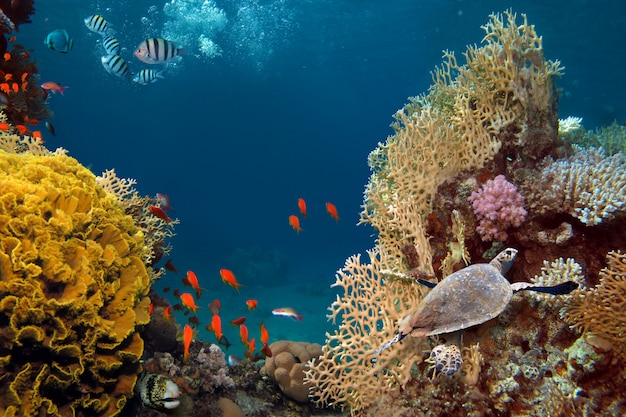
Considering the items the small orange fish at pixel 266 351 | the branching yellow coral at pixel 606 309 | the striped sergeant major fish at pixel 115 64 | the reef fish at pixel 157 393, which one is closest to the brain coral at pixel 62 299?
the reef fish at pixel 157 393

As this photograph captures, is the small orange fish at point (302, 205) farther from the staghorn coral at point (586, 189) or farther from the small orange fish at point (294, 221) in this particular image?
the staghorn coral at point (586, 189)

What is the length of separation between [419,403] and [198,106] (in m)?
81.7

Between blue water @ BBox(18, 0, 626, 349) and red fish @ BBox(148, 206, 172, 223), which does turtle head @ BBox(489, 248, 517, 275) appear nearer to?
red fish @ BBox(148, 206, 172, 223)

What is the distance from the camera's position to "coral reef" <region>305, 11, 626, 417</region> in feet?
9.04

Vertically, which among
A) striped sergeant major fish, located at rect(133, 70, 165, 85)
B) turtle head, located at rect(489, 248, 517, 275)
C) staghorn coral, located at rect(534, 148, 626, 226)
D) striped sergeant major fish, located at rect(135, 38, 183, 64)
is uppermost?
striped sergeant major fish, located at rect(133, 70, 165, 85)

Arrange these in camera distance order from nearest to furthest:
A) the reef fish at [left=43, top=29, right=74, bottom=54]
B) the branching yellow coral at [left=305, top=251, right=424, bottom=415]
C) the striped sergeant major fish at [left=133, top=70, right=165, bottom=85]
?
the branching yellow coral at [left=305, top=251, right=424, bottom=415] < the reef fish at [left=43, top=29, right=74, bottom=54] < the striped sergeant major fish at [left=133, top=70, right=165, bottom=85]

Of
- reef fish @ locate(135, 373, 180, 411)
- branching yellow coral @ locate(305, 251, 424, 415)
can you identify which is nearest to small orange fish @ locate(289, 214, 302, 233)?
branching yellow coral @ locate(305, 251, 424, 415)

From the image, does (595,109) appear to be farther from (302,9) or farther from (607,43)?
(302,9)

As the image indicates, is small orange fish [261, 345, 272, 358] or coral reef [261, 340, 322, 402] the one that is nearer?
coral reef [261, 340, 322, 402]

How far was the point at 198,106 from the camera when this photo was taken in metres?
76.9

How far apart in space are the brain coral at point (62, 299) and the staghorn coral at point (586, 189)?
4.34 metres

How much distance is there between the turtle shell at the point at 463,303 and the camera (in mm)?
2723

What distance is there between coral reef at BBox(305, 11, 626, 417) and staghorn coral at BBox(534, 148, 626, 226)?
0.01m

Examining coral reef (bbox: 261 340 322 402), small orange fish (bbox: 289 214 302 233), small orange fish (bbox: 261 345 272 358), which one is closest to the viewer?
coral reef (bbox: 261 340 322 402)
